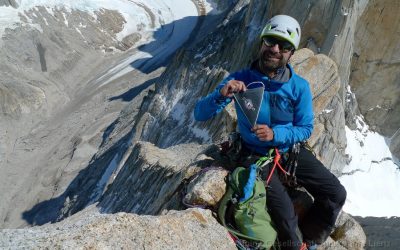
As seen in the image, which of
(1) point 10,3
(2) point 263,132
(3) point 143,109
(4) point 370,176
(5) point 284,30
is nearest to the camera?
(2) point 263,132

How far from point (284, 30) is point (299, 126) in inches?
59.7

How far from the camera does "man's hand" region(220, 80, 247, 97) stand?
23.1 feet

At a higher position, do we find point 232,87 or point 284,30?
point 284,30

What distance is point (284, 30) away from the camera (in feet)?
23.6

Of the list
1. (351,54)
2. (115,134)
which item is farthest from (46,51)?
(351,54)

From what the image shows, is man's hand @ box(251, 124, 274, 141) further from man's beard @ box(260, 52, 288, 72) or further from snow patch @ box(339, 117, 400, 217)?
snow patch @ box(339, 117, 400, 217)

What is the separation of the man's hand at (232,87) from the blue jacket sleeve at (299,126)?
2.73ft

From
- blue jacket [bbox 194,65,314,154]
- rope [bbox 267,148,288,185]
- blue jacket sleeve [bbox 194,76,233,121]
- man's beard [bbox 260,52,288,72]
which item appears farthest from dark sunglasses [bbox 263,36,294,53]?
rope [bbox 267,148,288,185]

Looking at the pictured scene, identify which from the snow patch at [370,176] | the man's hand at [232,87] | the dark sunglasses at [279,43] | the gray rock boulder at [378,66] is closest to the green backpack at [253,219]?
the man's hand at [232,87]

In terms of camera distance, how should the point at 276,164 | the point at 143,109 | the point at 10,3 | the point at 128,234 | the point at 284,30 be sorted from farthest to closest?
1. the point at 10,3
2. the point at 143,109
3. the point at 276,164
4. the point at 284,30
5. the point at 128,234

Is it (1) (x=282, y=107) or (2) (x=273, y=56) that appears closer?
(2) (x=273, y=56)

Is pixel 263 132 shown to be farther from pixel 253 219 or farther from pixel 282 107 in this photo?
pixel 253 219

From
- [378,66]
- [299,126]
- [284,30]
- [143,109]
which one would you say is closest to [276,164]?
[299,126]

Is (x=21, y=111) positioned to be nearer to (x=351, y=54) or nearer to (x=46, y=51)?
(x=46, y=51)
